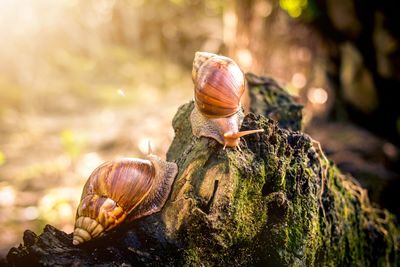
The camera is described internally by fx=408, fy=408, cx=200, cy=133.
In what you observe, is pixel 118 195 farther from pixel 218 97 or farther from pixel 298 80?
pixel 298 80

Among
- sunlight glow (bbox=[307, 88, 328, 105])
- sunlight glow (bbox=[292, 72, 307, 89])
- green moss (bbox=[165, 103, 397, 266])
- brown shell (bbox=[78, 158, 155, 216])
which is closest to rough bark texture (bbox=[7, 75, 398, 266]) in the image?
green moss (bbox=[165, 103, 397, 266])

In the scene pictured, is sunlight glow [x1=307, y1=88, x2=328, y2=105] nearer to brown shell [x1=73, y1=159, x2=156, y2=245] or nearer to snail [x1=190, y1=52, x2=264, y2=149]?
snail [x1=190, y1=52, x2=264, y2=149]

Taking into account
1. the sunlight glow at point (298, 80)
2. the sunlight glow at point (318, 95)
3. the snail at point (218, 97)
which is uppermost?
the sunlight glow at point (298, 80)

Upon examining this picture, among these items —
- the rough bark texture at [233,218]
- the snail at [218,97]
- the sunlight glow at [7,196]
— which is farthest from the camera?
the sunlight glow at [7,196]

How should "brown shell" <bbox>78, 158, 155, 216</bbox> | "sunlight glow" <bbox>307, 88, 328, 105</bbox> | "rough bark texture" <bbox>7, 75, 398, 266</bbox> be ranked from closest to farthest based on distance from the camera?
"rough bark texture" <bbox>7, 75, 398, 266</bbox>
"brown shell" <bbox>78, 158, 155, 216</bbox>
"sunlight glow" <bbox>307, 88, 328, 105</bbox>

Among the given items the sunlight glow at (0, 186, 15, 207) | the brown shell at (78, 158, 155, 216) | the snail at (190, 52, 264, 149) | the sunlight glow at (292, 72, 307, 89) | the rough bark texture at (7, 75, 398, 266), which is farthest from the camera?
the sunlight glow at (292, 72, 307, 89)

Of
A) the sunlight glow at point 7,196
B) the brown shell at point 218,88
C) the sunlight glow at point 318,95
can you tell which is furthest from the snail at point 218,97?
the sunlight glow at point 318,95

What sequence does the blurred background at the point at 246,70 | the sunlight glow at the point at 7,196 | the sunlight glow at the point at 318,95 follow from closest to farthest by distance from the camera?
1. the blurred background at the point at 246,70
2. the sunlight glow at the point at 7,196
3. the sunlight glow at the point at 318,95

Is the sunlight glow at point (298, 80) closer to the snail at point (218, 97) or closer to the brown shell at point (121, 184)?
the snail at point (218, 97)

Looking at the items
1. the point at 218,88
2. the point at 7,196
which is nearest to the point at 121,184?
the point at 218,88
